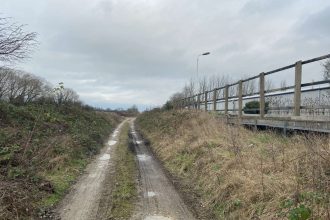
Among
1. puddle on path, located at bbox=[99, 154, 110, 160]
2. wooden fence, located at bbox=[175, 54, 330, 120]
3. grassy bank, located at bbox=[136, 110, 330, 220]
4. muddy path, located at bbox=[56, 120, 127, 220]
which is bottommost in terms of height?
muddy path, located at bbox=[56, 120, 127, 220]

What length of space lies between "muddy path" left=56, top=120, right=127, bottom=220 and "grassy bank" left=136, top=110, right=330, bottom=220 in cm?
211

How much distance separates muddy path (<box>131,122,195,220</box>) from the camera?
859cm

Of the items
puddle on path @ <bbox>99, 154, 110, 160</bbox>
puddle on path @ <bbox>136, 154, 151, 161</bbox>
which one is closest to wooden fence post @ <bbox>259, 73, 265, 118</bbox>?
puddle on path @ <bbox>136, 154, 151, 161</bbox>

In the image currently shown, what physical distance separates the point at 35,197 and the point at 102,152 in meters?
10.6

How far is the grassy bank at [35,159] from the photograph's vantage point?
28.2 feet

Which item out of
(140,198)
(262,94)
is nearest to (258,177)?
(140,198)

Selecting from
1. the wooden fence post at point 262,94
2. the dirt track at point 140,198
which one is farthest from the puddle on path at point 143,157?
the wooden fence post at point 262,94

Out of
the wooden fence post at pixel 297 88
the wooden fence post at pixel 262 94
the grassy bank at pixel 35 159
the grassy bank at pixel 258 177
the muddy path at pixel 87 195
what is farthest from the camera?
the wooden fence post at pixel 262 94

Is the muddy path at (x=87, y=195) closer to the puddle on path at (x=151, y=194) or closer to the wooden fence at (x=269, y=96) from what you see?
the puddle on path at (x=151, y=194)

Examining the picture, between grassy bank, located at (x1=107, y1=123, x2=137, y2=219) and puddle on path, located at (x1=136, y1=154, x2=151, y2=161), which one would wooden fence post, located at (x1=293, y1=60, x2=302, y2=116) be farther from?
puddle on path, located at (x1=136, y1=154, x2=151, y2=161)

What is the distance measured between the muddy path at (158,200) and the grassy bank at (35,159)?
199 cm

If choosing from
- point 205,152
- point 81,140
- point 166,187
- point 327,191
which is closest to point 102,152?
point 81,140

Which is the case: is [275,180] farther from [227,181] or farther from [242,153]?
[242,153]

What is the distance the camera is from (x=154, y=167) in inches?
605
